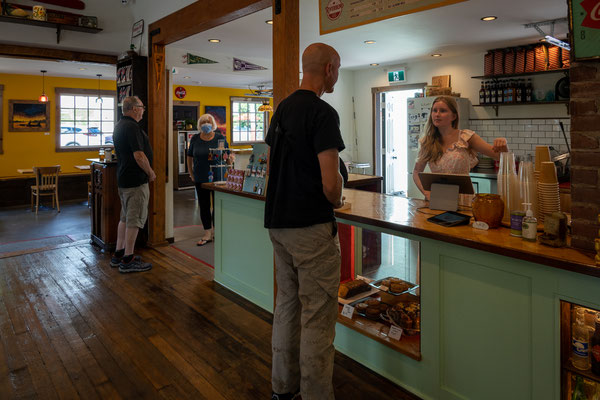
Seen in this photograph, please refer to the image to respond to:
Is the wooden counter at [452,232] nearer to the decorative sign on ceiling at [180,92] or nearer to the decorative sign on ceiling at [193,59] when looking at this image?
the decorative sign on ceiling at [193,59]

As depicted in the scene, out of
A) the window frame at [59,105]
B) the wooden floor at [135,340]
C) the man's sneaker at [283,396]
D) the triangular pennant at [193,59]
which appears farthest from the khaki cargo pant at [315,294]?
the window frame at [59,105]

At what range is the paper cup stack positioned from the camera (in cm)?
188

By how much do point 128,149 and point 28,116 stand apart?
731 centimetres

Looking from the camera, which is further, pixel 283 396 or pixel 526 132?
pixel 526 132

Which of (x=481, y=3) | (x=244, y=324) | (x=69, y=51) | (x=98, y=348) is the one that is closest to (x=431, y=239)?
(x=244, y=324)

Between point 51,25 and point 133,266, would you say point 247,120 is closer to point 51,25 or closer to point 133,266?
point 51,25

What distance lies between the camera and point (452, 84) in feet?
23.5

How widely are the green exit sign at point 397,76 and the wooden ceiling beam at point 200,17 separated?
14.9ft

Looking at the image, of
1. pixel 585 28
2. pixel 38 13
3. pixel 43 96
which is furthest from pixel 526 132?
pixel 43 96

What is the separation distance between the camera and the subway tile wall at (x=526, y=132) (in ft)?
19.6

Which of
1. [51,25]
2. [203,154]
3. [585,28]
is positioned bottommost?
[203,154]

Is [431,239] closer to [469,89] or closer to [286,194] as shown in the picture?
[286,194]

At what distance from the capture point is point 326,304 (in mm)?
1908

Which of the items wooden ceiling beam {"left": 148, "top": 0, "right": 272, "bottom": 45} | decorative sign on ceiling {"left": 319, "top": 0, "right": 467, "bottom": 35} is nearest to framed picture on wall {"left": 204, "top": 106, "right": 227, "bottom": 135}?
wooden ceiling beam {"left": 148, "top": 0, "right": 272, "bottom": 45}
